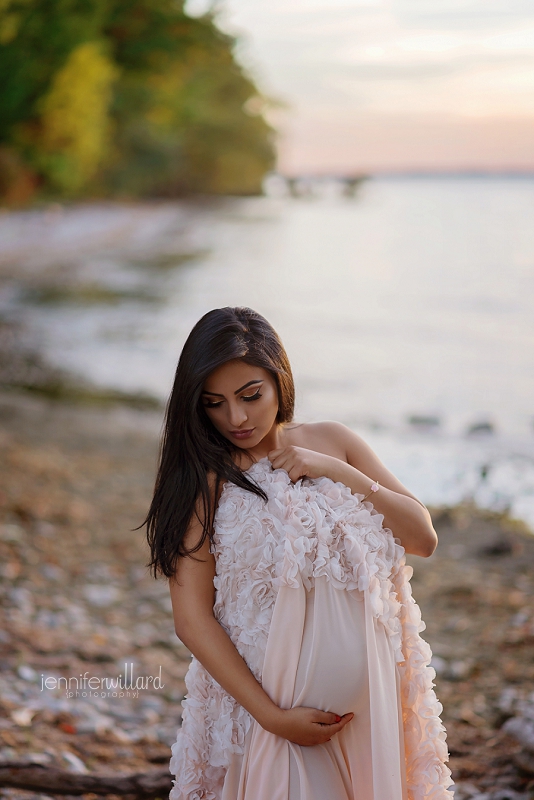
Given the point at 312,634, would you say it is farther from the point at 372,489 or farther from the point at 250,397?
the point at 250,397

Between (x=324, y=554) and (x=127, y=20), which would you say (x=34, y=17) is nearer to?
(x=127, y=20)

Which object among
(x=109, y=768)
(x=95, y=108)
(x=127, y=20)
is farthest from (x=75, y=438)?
(x=127, y=20)

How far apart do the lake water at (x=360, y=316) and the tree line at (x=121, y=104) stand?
3.44 metres

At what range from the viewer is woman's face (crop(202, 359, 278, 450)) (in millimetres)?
2072

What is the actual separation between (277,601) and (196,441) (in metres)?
0.48

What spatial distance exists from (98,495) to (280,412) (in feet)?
16.3

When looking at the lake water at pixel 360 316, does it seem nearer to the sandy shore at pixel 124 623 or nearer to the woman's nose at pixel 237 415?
the woman's nose at pixel 237 415

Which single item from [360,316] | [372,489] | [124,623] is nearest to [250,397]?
[372,489]

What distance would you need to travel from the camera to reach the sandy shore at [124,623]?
336 centimetres

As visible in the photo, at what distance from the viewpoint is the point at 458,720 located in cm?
376

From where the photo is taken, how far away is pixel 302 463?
209 cm

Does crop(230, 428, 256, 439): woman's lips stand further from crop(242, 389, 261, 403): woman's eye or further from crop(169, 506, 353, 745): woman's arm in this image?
crop(169, 506, 353, 745): woman's arm

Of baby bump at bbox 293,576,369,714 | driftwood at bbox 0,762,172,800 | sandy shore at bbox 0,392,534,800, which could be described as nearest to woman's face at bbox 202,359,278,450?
baby bump at bbox 293,576,369,714

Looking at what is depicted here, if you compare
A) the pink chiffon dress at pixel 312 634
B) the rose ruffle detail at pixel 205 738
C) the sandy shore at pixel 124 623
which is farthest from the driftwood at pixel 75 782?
the pink chiffon dress at pixel 312 634
